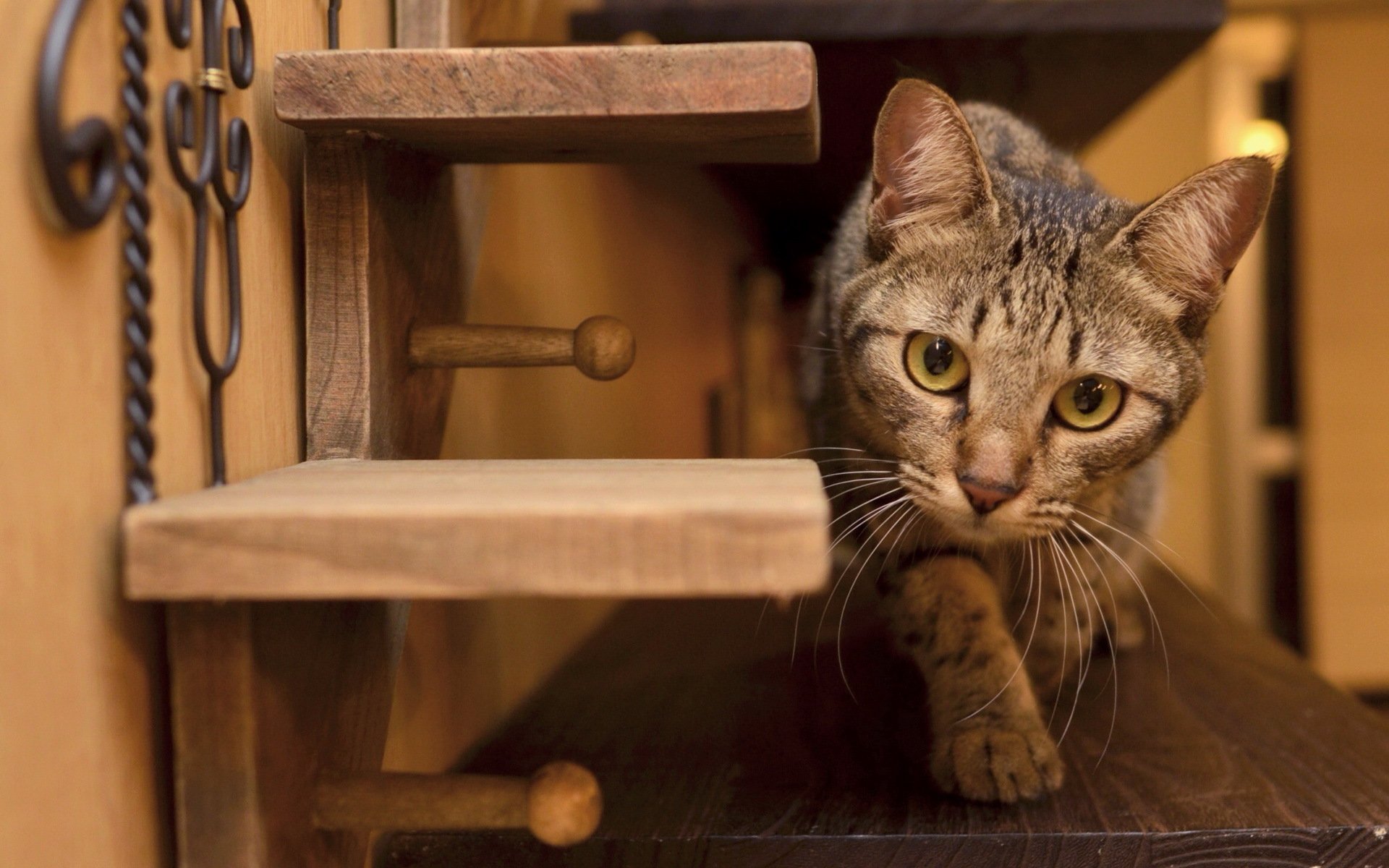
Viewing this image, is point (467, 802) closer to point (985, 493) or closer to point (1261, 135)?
point (985, 493)

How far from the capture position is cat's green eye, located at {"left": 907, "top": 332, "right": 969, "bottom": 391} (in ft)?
2.72

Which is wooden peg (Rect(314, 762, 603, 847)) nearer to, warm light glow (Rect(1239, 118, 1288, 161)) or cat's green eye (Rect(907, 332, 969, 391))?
cat's green eye (Rect(907, 332, 969, 391))

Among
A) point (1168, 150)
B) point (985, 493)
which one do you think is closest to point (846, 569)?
point (985, 493)

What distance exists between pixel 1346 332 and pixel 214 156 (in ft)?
10.3

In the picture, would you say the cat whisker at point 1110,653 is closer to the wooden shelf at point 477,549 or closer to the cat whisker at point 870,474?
the cat whisker at point 870,474

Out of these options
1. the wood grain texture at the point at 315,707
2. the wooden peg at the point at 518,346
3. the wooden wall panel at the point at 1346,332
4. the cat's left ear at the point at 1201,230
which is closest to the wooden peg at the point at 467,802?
the wood grain texture at the point at 315,707

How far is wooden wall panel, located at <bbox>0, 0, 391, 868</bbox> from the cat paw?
0.47 metres

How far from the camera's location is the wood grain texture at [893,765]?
2.15 feet

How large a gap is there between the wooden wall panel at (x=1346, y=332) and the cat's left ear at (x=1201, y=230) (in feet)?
8.13

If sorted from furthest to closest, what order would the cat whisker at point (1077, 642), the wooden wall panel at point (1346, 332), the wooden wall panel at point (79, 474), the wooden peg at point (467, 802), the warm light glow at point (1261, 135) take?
1. the warm light glow at point (1261, 135)
2. the wooden wall panel at point (1346, 332)
3. the cat whisker at point (1077, 642)
4. the wooden peg at point (467, 802)
5. the wooden wall panel at point (79, 474)

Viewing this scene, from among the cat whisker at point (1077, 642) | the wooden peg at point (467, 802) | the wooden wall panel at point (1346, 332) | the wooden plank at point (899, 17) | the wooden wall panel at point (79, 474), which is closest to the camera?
the wooden wall panel at point (79, 474)

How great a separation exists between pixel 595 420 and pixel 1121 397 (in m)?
0.63

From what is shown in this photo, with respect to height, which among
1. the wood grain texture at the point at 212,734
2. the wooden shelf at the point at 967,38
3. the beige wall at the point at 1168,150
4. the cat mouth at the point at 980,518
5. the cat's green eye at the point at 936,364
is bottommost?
the wood grain texture at the point at 212,734

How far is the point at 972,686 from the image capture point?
2.66 ft
